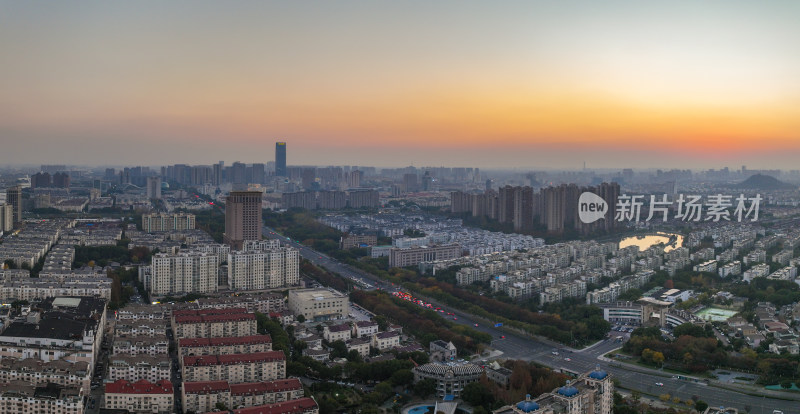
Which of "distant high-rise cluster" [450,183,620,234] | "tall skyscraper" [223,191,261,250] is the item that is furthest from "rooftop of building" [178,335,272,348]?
"distant high-rise cluster" [450,183,620,234]

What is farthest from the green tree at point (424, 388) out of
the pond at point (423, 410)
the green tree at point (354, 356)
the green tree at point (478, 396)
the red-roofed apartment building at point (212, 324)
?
the red-roofed apartment building at point (212, 324)

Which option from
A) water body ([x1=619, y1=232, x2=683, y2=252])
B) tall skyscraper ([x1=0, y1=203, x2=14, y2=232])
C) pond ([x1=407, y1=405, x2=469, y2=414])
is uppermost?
tall skyscraper ([x1=0, y1=203, x2=14, y2=232])

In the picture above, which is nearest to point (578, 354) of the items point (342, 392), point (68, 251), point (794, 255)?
point (342, 392)

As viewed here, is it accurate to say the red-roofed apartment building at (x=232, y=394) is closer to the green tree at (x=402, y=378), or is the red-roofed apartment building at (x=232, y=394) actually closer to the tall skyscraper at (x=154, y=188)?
the green tree at (x=402, y=378)

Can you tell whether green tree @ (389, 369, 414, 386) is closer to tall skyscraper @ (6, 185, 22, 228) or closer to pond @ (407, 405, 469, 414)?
pond @ (407, 405, 469, 414)

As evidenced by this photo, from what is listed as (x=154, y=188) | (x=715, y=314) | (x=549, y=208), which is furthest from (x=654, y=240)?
(x=154, y=188)
